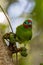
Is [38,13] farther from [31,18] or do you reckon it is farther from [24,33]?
[24,33]

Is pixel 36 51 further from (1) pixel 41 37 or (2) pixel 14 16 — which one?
(2) pixel 14 16

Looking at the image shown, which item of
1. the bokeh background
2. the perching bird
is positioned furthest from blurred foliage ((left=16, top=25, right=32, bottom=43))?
the bokeh background

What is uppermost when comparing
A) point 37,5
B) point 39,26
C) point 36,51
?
point 37,5

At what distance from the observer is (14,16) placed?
103 centimetres

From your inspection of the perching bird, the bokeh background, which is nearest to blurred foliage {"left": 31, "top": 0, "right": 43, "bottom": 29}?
the bokeh background

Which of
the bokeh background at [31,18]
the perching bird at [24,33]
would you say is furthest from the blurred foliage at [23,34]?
the bokeh background at [31,18]

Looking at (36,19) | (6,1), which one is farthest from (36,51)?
(6,1)

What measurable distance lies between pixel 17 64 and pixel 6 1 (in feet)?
1.41

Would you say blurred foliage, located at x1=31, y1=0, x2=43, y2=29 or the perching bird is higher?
the perching bird

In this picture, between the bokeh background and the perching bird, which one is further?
the bokeh background

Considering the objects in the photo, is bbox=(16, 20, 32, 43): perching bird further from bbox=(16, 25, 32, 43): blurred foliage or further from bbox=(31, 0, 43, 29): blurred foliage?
bbox=(31, 0, 43, 29): blurred foliage

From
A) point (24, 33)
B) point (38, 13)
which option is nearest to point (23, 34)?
point (24, 33)

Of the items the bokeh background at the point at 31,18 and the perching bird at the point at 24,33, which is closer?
the perching bird at the point at 24,33

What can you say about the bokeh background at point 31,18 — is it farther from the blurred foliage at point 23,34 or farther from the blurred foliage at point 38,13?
the blurred foliage at point 23,34
